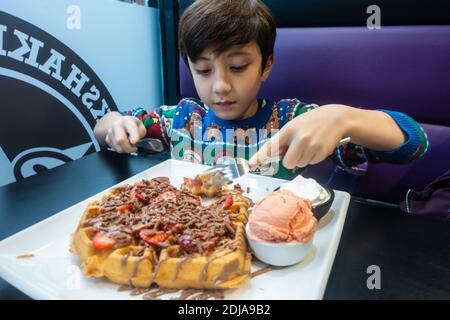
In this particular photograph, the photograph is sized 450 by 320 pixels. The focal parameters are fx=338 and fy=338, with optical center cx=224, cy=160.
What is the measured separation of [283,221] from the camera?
3.08ft

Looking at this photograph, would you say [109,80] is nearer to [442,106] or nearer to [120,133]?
[120,133]

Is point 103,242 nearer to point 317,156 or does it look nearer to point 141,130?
point 317,156

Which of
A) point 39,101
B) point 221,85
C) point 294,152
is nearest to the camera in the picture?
point 294,152

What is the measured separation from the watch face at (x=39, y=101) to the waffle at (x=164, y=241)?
0.99m

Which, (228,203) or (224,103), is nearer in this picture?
(228,203)

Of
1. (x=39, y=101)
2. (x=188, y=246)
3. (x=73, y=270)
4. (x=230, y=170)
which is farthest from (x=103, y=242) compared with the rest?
(x=39, y=101)

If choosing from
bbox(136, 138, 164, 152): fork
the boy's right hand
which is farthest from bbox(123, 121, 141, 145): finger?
bbox(136, 138, 164, 152): fork

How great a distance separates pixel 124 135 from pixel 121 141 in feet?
0.14

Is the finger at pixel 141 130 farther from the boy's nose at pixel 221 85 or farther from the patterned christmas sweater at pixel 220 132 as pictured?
the boy's nose at pixel 221 85

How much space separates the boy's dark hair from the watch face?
92 cm

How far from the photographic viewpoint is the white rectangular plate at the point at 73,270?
82 centimetres

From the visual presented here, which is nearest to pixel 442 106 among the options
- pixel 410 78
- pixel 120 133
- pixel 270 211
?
pixel 410 78

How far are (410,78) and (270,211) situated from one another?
4.58 ft

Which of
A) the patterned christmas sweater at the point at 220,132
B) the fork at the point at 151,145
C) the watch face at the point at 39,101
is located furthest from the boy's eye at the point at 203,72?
the watch face at the point at 39,101
